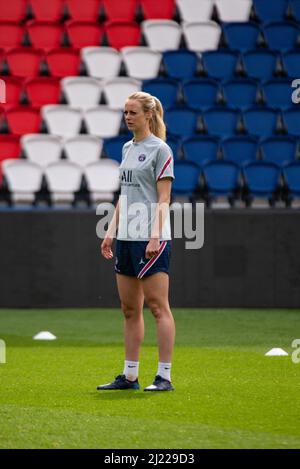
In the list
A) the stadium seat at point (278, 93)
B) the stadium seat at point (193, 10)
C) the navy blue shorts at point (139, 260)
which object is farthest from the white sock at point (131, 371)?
the stadium seat at point (193, 10)

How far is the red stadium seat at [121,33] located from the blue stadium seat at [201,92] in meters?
1.57

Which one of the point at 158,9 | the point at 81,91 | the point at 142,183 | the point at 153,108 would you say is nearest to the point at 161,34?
the point at 158,9

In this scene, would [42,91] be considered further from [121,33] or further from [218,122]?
[218,122]

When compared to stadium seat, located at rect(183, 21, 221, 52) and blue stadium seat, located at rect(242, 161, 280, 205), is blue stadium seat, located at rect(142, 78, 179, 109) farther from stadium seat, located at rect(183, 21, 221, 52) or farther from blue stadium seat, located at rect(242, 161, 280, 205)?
blue stadium seat, located at rect(242, 161, 280, 205)

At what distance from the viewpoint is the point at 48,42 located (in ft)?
54.3

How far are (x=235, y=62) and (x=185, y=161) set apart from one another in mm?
2705

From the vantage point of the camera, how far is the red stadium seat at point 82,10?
55.9 ft

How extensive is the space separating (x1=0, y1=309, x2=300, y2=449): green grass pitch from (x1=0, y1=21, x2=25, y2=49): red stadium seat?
622cm

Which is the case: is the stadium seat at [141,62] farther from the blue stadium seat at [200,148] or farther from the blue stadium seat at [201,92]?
the blue stadium seat at [200,148]

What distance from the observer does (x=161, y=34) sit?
16359 mm

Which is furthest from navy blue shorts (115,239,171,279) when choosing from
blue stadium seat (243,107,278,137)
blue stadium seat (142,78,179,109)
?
blue stadium seat (142,78,179,109)

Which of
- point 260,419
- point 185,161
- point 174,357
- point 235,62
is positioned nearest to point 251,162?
point 185,161

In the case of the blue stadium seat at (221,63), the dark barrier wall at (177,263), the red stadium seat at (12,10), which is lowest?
the dark barrier wall at (177,263)
